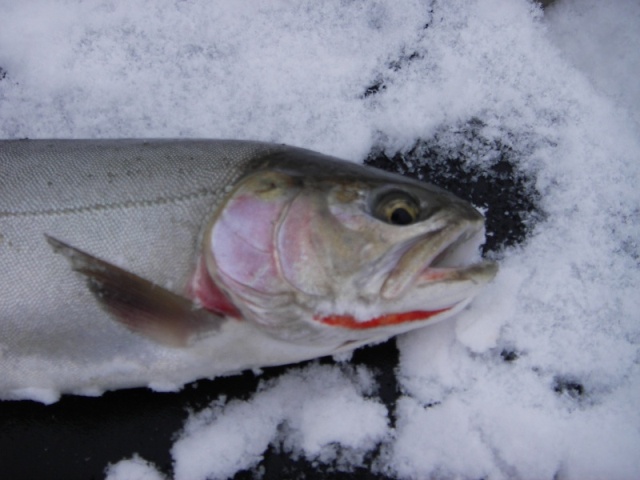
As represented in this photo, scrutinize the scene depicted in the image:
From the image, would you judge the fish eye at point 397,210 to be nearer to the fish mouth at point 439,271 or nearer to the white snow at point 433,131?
the fish mouth at point 439,271

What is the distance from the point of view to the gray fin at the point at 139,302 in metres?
1.74

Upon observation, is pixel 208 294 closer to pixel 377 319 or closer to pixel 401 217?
pixel 377 319

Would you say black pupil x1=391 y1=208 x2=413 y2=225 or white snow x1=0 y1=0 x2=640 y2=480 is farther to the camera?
white snow x1=0 y1=0 x2=640 y2=480

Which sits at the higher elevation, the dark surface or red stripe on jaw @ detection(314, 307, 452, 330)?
red stripe on jaw @ detection(314, 307, 452, 330)

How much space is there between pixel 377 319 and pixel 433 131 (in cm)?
95

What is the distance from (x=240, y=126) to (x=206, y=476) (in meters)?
1.26

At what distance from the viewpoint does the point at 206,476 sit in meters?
2.03

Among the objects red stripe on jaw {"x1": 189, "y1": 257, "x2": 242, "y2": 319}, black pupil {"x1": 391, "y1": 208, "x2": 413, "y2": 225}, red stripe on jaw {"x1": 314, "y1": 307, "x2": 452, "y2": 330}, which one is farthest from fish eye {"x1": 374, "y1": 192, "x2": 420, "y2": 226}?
red stripe on jaw {"x1": 189, "y1": 257, "x2": 242, "y2": 319}

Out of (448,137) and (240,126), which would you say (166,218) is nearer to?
(240,126)

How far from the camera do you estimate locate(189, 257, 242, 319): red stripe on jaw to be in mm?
1767

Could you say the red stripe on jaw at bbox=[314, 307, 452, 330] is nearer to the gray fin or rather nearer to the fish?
the fish

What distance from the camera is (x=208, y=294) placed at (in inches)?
69.8

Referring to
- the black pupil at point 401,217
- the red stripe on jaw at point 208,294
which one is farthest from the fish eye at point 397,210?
the red stripe on jaw at point 208,294

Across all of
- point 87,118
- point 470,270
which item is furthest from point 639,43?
point 87,118
